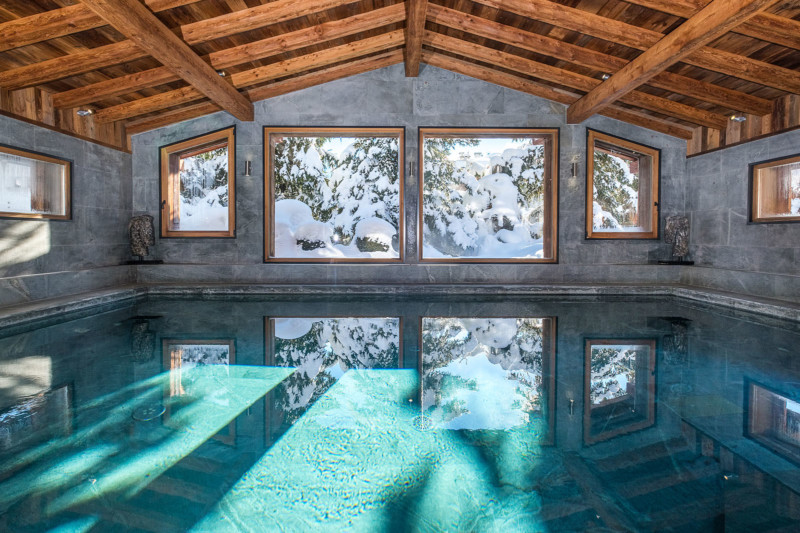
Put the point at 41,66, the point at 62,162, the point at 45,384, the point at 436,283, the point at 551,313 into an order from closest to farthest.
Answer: the point at 45,384
the point at 41,66
the point at 551,313
the point at 62,162
the point at 436,283

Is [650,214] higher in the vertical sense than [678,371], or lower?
higher

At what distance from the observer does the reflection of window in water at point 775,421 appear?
6.59ft

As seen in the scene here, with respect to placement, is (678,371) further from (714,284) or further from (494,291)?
(714,284)

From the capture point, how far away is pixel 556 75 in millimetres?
6152

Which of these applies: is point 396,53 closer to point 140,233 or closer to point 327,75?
point 327,75

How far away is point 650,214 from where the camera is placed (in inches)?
287

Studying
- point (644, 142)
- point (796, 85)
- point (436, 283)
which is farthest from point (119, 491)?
point (644, 142)

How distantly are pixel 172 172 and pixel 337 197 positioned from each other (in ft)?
9.15

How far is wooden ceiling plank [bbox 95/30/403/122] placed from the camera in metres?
6.11

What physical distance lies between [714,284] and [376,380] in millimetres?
5751

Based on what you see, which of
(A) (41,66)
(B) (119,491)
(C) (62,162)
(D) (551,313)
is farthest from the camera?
(C) (62,162)

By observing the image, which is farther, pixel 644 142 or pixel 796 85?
pixel 644 142

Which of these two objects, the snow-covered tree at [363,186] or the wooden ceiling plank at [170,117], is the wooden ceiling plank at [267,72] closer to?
the wooden ceiling plank at [170,117]

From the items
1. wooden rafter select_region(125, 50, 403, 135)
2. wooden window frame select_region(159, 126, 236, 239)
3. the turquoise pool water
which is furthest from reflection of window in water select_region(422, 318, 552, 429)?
wooden rafter select_region(125, 50, 403, 135)
